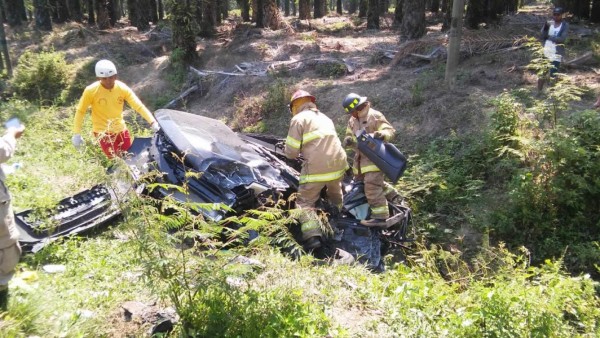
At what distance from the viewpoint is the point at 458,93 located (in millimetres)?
8180

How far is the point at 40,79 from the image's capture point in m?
12.7

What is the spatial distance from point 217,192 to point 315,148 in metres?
1.15

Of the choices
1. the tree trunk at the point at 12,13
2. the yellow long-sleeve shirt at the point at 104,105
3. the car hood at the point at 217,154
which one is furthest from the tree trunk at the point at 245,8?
the car hood at the point at 217,154

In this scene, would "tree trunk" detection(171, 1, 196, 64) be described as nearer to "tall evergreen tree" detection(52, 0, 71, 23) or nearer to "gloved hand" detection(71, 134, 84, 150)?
"gloved hand" detection(71, 134, 84, 150)

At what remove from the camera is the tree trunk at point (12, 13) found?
2269 centimetres

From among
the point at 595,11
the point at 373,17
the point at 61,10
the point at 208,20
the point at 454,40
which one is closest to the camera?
the point at 454,40

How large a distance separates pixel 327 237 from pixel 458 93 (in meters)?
4.84

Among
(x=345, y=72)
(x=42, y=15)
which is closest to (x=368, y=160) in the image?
(x=345, y=72)

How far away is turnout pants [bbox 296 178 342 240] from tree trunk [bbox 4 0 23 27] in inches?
942

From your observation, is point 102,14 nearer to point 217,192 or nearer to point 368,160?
point 217,192

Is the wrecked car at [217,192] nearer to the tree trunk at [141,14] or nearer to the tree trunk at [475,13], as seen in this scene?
the tree trunk at [475,13]

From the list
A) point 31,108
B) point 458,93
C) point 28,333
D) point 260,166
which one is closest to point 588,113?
point 458,93

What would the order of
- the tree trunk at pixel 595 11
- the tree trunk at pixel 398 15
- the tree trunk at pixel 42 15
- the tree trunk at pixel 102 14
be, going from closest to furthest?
the tree trunk at pixel 595 11 → the tree trunk at pixel 398 15 → the tree trunk at pixel 42 15 → the tree trunk at pixel 102 14

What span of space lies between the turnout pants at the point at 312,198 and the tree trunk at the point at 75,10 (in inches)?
955
